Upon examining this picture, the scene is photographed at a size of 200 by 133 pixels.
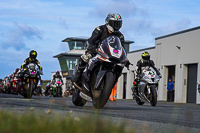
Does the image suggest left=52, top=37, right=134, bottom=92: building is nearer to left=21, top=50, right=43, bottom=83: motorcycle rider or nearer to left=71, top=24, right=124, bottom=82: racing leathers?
left=21, top=50, right=43, bottom=83: motorcycle rider

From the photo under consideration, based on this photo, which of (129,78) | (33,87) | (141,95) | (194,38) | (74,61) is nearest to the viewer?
(141,95)

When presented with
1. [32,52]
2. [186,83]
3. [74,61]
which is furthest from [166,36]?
[74,61]

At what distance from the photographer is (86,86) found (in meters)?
9.23

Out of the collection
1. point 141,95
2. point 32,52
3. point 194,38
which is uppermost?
point 194,38

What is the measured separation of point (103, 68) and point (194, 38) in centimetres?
3046

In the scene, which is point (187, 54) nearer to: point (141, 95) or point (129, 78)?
point (129, 78)

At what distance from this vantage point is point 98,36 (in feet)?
31.1

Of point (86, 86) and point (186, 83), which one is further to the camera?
point (186, 83)

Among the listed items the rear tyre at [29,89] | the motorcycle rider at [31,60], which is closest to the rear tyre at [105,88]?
the rear tyre at [29,89]

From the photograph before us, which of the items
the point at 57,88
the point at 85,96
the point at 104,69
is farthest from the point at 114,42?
the point at 57,88

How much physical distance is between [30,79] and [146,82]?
419cm

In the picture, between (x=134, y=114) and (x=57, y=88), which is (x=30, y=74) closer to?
(x=134, y=114)

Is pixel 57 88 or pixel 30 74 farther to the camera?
pixel 57 88

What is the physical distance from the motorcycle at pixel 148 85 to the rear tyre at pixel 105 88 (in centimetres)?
600
